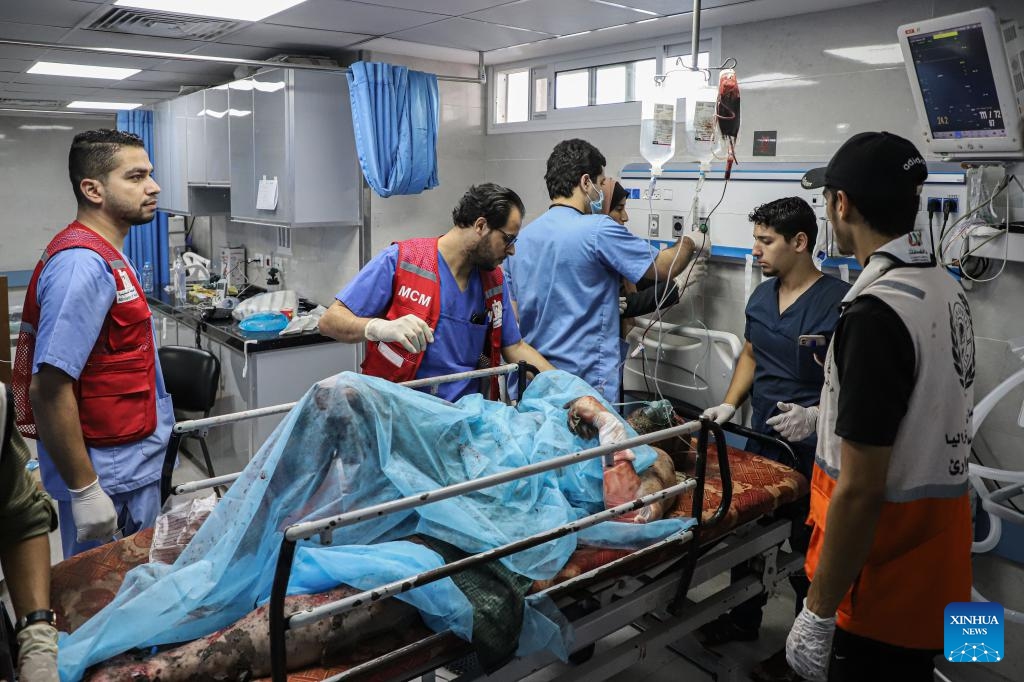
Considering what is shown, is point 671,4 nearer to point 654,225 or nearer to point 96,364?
point 654,225

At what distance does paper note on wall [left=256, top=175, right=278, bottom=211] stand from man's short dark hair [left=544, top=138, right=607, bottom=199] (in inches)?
81.1

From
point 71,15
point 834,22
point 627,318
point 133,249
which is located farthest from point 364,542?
point 133,249

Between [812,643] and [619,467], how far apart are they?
67 cm

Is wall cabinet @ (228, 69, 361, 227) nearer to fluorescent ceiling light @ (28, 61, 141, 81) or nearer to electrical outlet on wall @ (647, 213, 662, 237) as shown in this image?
fluorescent ceiling light @ (28, 61, 141, 81)

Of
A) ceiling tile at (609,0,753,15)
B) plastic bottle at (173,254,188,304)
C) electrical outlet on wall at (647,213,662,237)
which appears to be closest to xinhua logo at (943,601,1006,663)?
electrical outlet on wall at (647,213,662,237)

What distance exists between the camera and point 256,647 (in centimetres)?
148

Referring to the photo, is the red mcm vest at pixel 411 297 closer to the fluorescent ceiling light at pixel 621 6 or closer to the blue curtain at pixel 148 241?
the fluorescent ceiling light at pixel 621 6

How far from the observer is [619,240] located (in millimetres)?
3006

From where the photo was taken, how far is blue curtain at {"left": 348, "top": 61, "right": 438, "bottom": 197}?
4086 mm

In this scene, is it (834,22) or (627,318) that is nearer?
(834,22)

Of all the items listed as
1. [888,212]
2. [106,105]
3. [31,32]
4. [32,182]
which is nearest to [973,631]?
[888,212]

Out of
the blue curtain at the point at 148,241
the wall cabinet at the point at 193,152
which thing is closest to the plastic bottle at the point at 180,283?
the wall cabinet at the point at 193,152

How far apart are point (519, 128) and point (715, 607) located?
3.29 m

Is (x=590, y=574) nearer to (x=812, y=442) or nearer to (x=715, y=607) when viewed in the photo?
(x=715, y=607)
